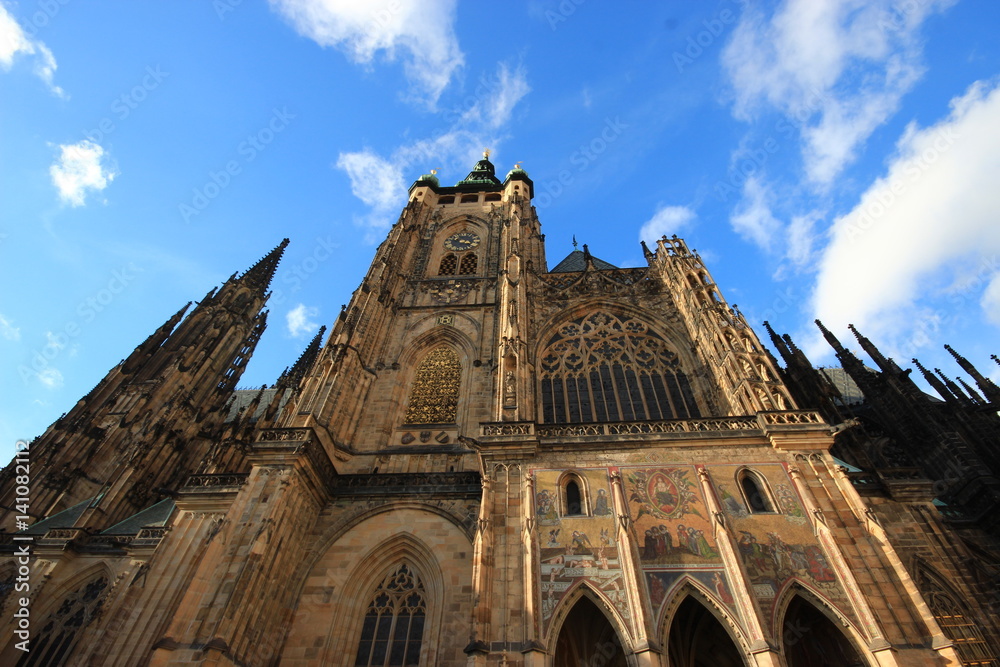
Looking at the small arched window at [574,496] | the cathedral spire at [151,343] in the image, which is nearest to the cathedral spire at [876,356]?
the small arched window at [574,496]

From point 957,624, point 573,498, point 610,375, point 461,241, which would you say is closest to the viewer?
point 957,624

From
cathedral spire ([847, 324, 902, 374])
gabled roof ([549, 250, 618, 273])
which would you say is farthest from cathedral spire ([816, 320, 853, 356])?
gabled roof ([549, 250, 618, 273])

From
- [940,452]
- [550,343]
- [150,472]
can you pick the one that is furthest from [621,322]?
[150,472]

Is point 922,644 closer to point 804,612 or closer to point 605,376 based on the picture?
point 804,612

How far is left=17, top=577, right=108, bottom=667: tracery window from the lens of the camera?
14477mm

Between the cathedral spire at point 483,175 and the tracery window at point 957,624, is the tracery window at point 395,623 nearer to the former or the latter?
the tracery window at point 957,624

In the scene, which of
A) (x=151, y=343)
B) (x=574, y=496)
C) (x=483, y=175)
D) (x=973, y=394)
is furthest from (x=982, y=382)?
(x=151, y=343)

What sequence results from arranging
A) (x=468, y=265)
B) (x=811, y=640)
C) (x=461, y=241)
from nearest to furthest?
(x=811, y=640) → (x=468, y=265) → (x=461, y=241)

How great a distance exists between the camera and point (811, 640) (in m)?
10.4

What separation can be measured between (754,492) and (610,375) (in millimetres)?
6307

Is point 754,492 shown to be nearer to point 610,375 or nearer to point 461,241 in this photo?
point 610,375

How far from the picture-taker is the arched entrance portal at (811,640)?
9977 mm

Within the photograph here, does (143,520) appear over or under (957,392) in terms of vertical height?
under

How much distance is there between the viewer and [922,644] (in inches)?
341
